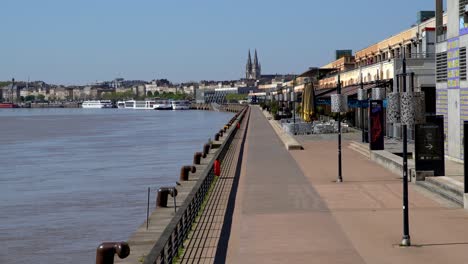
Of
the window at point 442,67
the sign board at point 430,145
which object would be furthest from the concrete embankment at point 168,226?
the window at point 442,67

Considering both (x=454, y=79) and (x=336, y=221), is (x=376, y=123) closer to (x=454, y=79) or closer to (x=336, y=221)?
(x=454, y=79)

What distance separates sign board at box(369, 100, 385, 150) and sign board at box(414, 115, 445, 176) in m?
8.67

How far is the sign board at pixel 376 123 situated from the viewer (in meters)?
31.0

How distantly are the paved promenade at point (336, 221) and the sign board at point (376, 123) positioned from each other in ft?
12.1

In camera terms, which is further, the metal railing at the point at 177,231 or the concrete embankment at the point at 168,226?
the concrete embankment at the point at 168,226

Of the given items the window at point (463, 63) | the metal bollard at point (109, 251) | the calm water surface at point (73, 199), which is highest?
the window at point (463, 63)

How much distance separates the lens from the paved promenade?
526 inches

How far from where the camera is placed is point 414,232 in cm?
1533

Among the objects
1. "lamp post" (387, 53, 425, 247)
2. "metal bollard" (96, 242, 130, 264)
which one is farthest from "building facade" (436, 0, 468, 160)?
"metal bollard" (96, 242, 130, 264)

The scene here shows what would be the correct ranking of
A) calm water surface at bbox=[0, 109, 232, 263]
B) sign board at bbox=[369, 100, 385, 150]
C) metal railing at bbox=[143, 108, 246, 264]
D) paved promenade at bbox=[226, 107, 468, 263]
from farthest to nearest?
sign board at bbox=[369, 100, 385, 150]
calm water surface at bbox=[0, 109, 232, 263]
paved promenade at bbox=[226, 107, 468, 263]
metal railing at bbox=[143, 108, 246, 264]

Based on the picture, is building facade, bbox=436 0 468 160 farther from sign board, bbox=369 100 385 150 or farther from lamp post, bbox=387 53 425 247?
lamp post, bbox=387 53 425 247

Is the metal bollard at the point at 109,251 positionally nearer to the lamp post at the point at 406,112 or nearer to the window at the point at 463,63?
the lamp post at the point at 406,112

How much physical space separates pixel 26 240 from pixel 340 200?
7.23m

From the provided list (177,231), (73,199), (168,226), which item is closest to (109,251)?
(168,226)
